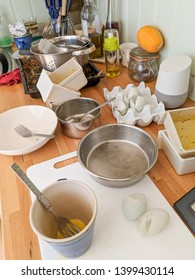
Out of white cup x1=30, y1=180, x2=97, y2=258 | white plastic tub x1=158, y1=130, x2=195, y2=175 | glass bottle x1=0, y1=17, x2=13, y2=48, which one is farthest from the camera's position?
glass bottle x1=0, y1=17, x2=13, y2=48

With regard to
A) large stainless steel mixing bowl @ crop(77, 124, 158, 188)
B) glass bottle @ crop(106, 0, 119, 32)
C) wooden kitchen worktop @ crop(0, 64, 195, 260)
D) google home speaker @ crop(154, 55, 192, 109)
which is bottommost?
wooden kitchen worktop @ crop(0, 64, 195, 260)

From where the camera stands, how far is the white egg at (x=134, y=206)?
0.40 m

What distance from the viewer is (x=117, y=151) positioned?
1.83 feet

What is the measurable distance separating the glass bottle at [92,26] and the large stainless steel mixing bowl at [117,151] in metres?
0.56

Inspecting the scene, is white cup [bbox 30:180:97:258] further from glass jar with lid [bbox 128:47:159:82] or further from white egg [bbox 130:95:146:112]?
glass jar with lid [bbox 128:47:159:82]

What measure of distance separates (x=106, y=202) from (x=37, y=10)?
117 centimetres

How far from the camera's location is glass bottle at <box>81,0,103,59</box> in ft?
3.14

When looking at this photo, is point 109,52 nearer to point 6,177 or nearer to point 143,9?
point 143,9

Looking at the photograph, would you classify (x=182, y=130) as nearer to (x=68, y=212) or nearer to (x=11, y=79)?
(x=68, y=212)

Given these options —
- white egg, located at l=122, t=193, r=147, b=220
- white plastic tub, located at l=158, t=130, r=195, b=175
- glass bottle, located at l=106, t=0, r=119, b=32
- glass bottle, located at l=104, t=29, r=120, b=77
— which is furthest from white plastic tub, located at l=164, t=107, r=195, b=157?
glass bottle, located at l=106, t=0, r=119, b=32

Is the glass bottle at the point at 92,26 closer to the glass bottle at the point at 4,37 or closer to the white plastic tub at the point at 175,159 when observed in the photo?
the glass bottle at the point at 4,37

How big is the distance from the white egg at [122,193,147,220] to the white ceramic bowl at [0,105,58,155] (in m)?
0.28

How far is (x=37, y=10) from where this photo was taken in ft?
3.95
